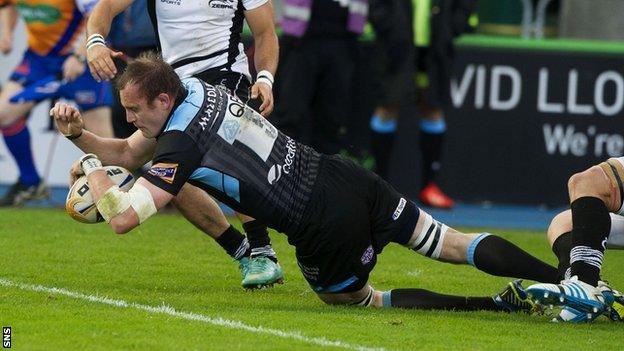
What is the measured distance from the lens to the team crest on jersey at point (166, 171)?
22.4 ft

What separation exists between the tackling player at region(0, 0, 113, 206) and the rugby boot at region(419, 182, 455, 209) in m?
3.11

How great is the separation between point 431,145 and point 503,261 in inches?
247

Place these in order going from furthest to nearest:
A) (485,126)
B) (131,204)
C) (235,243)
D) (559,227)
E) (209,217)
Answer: (485,126) < (235,243) < (209,217) < (559,227) < (131,204)

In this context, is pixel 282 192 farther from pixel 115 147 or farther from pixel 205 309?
pixel 115 147

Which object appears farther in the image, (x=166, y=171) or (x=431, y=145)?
(x=431, y=145)

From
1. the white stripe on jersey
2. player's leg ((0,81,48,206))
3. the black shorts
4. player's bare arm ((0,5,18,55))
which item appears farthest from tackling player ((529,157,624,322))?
player's bare arm ((0,5,18,55))

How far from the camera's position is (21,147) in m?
12.4

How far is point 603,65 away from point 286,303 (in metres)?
7.25

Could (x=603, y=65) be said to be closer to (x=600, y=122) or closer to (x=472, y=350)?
(x=600, y=122)

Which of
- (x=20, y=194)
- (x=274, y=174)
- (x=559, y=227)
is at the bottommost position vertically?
(x=20, y=194)

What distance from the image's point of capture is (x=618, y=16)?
53.0ft

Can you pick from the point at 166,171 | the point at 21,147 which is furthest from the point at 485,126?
the point at 166,171

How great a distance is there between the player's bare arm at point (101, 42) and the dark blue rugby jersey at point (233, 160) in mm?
651

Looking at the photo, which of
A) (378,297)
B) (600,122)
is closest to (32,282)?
(378,297)
